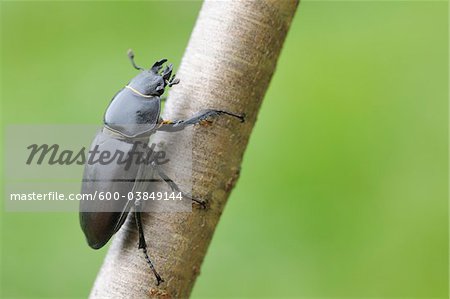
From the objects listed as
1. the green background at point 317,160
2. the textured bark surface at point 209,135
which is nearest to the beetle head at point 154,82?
the textured bark surface at point 209,135

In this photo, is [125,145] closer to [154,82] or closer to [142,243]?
[154,82]

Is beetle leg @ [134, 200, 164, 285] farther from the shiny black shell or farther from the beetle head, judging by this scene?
the beetle head

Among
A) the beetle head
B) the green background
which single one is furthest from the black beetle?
Result: the green background

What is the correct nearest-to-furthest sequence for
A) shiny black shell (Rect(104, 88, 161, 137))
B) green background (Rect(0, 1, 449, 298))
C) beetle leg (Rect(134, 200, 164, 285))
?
beetle leg (Rect(134, 200, 164, 285)), shiny black shell (Rect(104, 88, 161, 137)), green background (Rect(0, 1, 449, 298))

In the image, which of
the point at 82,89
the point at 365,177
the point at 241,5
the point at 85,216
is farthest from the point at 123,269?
the point at 82,89

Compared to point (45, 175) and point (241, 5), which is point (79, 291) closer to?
point (45, 175)

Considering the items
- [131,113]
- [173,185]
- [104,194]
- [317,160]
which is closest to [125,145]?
[131,113]
